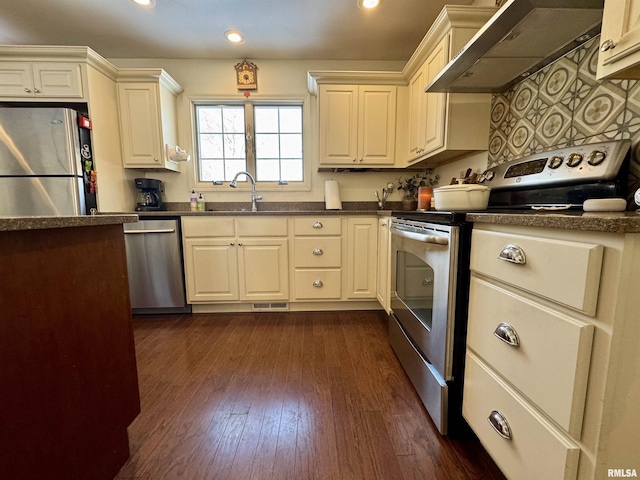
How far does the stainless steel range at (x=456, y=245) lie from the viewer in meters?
0.94

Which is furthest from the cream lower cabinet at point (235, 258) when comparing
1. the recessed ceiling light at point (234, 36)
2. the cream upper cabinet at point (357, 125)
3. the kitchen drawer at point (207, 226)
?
the recessed ceiling light at point (234, 36)

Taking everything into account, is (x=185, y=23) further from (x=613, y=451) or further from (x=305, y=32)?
(x=613, y=451)

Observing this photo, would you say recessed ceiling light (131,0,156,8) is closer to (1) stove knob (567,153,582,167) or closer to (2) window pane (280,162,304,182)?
(2) window pane (280,162,304,182)

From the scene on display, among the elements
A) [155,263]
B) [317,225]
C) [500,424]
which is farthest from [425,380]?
[155,263]

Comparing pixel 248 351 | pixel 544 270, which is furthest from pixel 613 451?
pixel 248 351

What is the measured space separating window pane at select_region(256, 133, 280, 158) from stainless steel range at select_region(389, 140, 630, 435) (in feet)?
6.22

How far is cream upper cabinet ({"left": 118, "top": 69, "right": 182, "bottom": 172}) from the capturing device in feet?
7.80

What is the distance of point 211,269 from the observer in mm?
2307

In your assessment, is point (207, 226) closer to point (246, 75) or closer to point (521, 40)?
point (246, 75)

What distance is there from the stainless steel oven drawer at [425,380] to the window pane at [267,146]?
6.92 feet

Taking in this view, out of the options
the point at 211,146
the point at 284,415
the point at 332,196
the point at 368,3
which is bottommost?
the point at 284,415

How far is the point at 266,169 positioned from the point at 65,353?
2359mm

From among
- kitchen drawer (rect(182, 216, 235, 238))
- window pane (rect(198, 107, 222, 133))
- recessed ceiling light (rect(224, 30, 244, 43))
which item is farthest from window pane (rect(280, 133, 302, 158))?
kitchen drawer (rect(182, 216, 235, 238))

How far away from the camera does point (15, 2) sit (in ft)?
6.38
